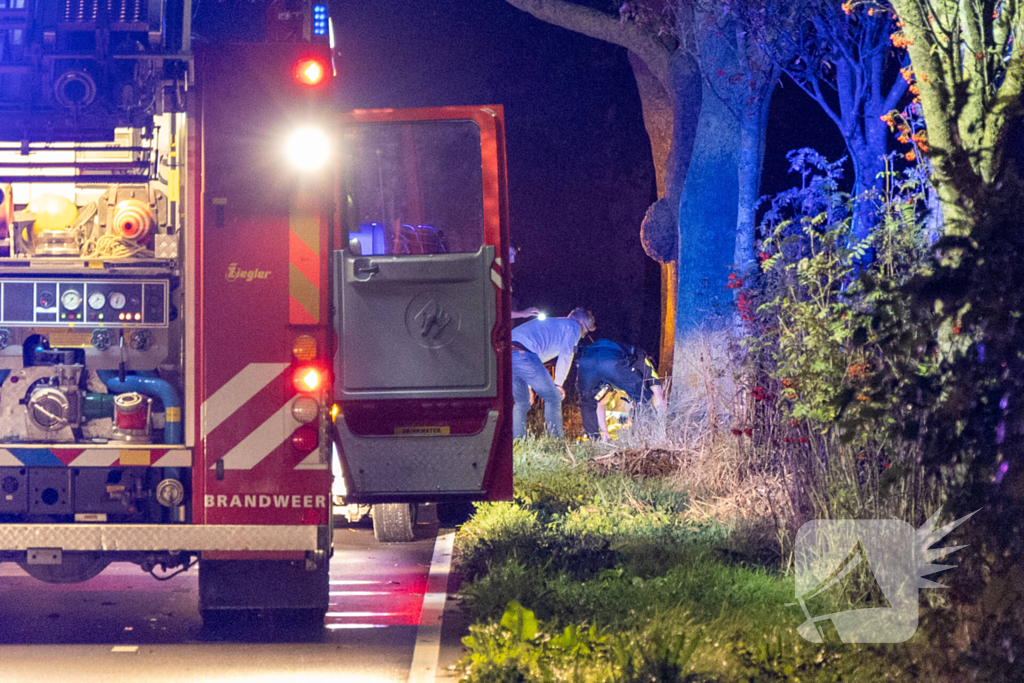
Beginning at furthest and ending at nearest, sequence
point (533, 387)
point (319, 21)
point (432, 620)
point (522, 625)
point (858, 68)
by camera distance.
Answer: point (858, 68) < point (533, 387) < point (432, 620) < point (319, 21) < point (522, 625)

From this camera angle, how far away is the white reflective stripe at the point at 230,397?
19.4 feet

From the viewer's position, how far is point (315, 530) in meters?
5.91

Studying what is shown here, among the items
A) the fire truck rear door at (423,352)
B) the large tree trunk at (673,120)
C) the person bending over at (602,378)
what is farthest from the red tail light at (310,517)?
the large tree trunk at (673,120)

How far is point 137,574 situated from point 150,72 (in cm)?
364

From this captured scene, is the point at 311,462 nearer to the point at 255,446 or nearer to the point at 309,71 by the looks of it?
the point at 255,446

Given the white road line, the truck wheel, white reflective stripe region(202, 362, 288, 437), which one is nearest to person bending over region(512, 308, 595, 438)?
the truck wheel

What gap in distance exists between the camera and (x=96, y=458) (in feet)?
19.5

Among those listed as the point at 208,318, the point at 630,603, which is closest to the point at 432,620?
the point at 630,603

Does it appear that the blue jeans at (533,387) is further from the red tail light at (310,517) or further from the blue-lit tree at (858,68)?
the red tail light at (310,517)

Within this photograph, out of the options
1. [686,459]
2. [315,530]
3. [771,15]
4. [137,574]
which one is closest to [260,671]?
[315,530]

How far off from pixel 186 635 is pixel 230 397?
1.36 m

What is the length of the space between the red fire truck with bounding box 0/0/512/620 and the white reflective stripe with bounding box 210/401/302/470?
14 mm

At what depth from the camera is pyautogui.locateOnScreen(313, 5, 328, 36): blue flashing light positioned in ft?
19.8

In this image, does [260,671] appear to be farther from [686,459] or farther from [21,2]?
[686,459]
